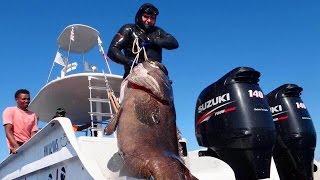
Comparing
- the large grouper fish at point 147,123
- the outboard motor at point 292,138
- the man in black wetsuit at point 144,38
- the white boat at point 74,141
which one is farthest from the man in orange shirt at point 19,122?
the outboard motor at point 292,138

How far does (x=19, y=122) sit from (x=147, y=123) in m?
4.14

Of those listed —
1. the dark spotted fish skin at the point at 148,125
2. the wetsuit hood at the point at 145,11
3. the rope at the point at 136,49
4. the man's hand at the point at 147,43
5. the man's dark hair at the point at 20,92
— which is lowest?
the dark spotted fish skin at the point at 148,125

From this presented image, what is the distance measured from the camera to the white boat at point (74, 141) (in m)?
4.53

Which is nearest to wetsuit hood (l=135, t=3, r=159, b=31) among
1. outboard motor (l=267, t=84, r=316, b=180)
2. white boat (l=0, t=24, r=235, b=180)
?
white boat (l=0, t=24, r=235, b=180)

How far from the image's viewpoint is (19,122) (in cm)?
719

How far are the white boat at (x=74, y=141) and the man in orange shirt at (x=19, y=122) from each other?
27 centimetres

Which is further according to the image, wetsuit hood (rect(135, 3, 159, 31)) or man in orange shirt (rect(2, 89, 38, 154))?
man in orange shirt (rect(2, 89, 38, 154))

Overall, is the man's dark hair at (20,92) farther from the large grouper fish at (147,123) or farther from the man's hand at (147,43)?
Answer: the large grouper fish at (147,123)

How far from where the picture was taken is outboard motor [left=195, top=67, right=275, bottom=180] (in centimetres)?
470

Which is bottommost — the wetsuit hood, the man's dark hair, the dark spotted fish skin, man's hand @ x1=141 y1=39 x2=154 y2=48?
the dark spotted fish skin

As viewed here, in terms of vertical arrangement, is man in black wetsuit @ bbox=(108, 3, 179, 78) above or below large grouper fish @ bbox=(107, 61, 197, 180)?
above

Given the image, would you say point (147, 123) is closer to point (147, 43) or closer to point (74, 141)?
point (74, 141)

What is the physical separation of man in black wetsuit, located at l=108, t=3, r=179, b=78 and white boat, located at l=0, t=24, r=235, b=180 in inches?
41.2

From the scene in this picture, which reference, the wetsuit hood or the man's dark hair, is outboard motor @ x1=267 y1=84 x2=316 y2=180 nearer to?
the wetsuit hood
